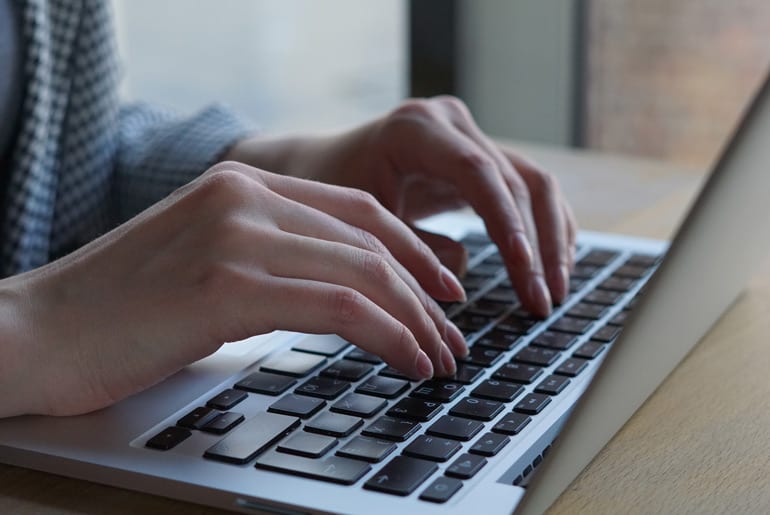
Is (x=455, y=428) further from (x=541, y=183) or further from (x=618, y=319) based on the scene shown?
(x=541, y=183)

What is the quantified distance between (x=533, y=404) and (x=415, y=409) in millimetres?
63

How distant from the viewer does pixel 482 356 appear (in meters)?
0.65

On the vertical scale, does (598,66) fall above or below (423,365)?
below

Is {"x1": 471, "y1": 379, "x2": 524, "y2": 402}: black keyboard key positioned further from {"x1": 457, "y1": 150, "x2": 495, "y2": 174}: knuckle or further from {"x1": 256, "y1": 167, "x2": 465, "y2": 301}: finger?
{"x1": 457, "y1": 150, "x2": 495, "y2": 174}: knuckle

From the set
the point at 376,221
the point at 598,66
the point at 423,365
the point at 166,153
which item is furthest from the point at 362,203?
the point at 598,66

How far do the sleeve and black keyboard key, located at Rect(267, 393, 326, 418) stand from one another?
0.47m

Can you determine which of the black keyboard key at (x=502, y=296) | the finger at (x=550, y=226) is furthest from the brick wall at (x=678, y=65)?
the black keyboard key at (x=502, y=296)

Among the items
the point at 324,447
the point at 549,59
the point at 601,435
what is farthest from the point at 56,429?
the point at 549,59

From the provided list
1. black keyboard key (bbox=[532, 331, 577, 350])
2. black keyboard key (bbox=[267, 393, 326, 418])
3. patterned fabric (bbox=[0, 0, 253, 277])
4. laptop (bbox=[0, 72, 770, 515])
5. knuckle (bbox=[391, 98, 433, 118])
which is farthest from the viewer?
patterned fabric (bbox=[0, 0, 253, 277])

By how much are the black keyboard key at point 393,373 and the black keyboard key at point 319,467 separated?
11cm

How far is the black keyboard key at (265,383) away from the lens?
593 millimetres

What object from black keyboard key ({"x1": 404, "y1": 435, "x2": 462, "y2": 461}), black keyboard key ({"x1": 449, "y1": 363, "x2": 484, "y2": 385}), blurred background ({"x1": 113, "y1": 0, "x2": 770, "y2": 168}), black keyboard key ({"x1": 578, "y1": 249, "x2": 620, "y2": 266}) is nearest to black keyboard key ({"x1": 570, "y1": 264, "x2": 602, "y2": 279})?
black keyboard key ({"x1": 578, "y1": 249, "x2": 620, "y2": 266})

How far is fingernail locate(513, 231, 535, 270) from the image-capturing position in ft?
2.47

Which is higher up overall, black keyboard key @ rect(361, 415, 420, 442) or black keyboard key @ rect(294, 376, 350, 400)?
black keyboard key @ rect(361, 415, 420, 442)
